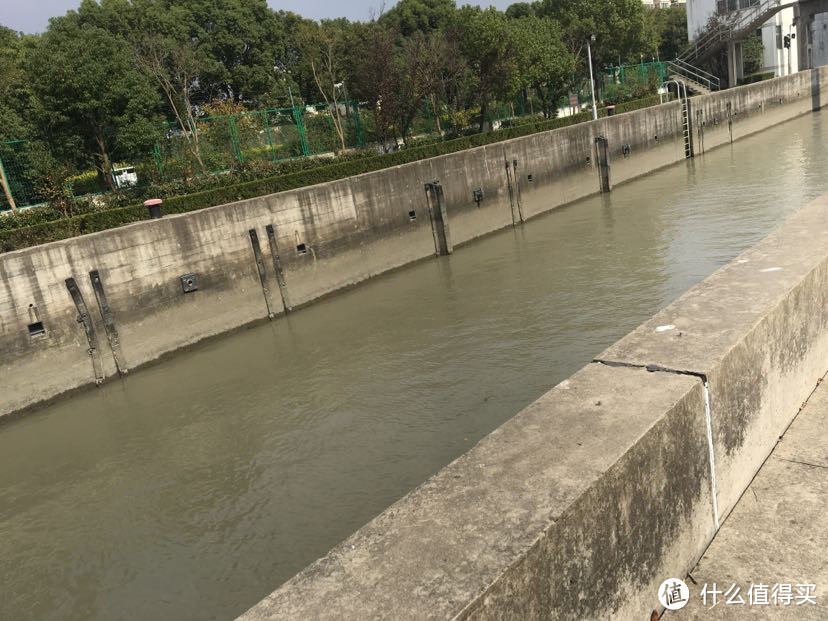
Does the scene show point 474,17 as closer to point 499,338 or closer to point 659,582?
point 499,338

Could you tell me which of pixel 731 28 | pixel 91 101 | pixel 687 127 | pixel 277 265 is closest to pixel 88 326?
pixel 277 265

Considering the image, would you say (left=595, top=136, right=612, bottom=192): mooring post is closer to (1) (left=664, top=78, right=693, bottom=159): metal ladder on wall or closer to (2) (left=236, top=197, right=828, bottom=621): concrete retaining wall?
(1) (left=664, top=78, right=693, bottom=159): metal ladder on wall

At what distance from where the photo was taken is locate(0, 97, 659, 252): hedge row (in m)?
14.0

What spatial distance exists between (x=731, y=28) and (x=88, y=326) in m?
45.4

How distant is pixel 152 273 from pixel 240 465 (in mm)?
6746

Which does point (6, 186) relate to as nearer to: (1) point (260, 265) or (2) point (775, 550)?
(1) point (260, 265)

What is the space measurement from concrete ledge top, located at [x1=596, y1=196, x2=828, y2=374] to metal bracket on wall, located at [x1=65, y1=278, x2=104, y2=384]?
12336 mm

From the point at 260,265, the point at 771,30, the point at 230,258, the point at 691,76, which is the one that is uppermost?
the point at 771,30

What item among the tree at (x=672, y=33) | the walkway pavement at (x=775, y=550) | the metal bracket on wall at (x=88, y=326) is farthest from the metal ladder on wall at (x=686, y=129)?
the tree at (x=672, y=33)

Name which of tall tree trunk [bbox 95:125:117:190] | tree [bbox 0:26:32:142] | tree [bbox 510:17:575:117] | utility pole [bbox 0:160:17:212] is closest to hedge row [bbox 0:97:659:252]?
utility pole [bbox 0:160:17:212]

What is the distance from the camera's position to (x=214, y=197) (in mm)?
17359

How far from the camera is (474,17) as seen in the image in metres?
Result: 33.8

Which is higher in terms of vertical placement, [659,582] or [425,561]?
[425,561]

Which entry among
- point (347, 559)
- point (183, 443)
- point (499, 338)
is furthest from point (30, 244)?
point (347, 559)
